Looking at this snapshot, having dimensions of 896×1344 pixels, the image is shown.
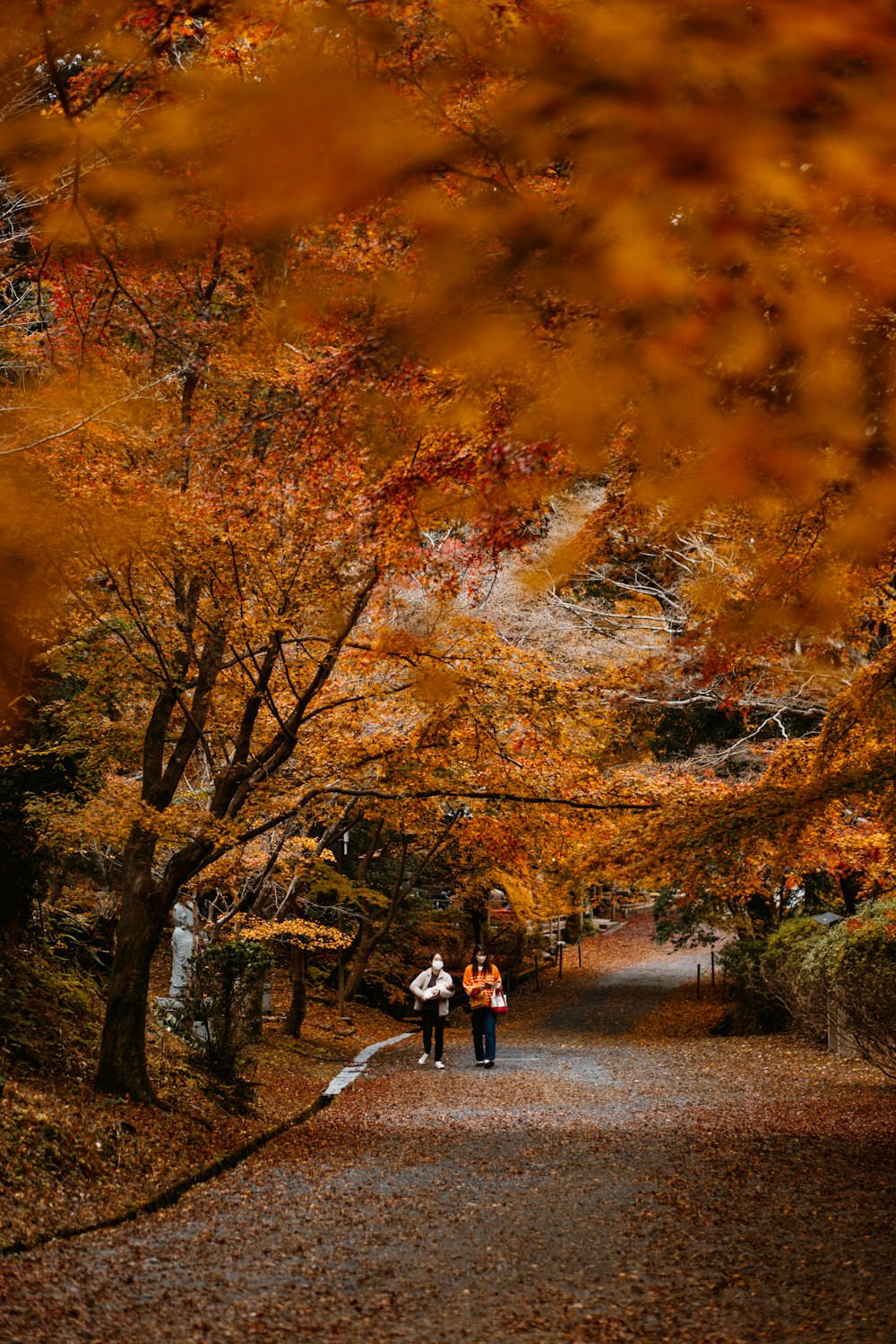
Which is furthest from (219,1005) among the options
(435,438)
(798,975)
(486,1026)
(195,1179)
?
(798,975)

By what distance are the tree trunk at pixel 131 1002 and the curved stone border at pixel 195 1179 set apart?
0.99 m

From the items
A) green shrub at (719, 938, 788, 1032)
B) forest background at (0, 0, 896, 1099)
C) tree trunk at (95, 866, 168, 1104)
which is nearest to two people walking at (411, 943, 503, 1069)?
forest background at (0, 0, 896, 1099)

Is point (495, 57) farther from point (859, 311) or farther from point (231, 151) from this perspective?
point (859, 311)

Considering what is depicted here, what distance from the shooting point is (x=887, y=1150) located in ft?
25.1

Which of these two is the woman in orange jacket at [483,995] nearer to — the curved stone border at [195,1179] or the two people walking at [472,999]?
the two people walking at [472,999]

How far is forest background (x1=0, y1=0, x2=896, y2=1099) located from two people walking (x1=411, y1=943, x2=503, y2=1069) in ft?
5.55

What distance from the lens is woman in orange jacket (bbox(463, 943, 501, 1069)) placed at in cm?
1348

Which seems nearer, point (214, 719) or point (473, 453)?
point (473, 453)

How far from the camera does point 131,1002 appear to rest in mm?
8750

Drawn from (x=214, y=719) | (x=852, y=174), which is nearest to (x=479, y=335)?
(x=852, y=174)

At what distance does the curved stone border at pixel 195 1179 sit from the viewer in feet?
17.9

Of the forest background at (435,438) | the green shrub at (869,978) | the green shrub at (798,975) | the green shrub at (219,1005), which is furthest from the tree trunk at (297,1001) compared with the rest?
the green shrub at (869,978)

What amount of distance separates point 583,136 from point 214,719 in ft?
32.9

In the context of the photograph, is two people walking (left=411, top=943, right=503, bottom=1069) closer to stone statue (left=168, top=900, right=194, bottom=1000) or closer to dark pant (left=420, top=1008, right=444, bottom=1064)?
dark pant (left=420, top=1008, right=444, bottom=1064)
